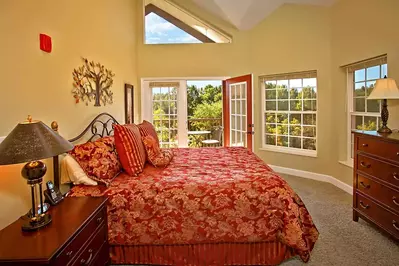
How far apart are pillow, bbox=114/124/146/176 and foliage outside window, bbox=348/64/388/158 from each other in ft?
9.98

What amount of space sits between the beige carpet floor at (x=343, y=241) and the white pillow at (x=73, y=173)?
5.73ft

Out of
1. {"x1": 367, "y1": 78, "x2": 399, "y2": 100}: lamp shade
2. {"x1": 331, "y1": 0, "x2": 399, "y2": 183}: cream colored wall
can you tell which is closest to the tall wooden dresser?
{"x1": 367, "y1": 78, "x2": 399, "y2": 100}: lamp shade

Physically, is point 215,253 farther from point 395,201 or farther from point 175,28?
point 175,28

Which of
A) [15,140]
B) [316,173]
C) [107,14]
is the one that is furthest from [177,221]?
[316,173]

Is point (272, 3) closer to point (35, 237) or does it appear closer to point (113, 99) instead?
point (113, 99)

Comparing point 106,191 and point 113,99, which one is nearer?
point 106,191

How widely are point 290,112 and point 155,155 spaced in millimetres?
3216

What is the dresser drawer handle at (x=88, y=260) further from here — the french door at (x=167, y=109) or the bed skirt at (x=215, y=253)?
the french door at (x=167, y=109)

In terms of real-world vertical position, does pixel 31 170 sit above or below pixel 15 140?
below

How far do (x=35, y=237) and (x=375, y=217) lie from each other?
288 centimetres

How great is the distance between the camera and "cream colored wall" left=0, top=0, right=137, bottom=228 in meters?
1.92

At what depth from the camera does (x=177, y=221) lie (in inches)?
90.7

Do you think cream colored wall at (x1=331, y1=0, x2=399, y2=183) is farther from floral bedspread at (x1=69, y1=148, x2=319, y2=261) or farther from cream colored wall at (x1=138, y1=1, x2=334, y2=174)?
floral bedspread at (x1=69, y1=148, x2=319, y2=261)

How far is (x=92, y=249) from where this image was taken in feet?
6.18
